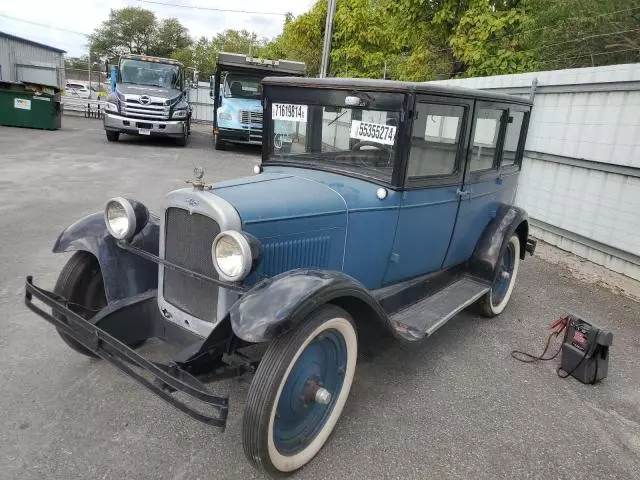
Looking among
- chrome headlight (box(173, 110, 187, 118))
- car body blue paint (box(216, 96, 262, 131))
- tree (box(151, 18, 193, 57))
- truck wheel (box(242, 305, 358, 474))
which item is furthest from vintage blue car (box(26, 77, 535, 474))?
tree (box(151, 18, 193, 57))

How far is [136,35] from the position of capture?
151 feet

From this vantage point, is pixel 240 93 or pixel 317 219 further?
pixel 240 93

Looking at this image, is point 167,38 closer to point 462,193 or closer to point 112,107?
point 112,107

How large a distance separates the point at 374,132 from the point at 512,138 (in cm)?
194

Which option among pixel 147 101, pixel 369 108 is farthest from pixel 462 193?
pixel 147 101

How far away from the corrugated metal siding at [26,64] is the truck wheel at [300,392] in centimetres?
2548

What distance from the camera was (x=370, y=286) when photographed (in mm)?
3256

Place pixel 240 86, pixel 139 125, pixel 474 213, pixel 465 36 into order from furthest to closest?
pixel 240 86
pixel 139 125
pixel 465 36
pixel 474 213

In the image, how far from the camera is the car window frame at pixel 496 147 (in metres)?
3.55

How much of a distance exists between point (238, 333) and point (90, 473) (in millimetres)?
993

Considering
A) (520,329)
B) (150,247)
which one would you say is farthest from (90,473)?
(520,329)

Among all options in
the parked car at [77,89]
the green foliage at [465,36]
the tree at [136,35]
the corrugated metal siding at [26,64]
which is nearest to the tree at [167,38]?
the tree at [136,35]

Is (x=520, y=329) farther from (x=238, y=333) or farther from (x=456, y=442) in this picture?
(x=238, y=333)

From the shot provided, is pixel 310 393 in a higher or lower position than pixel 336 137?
lower
